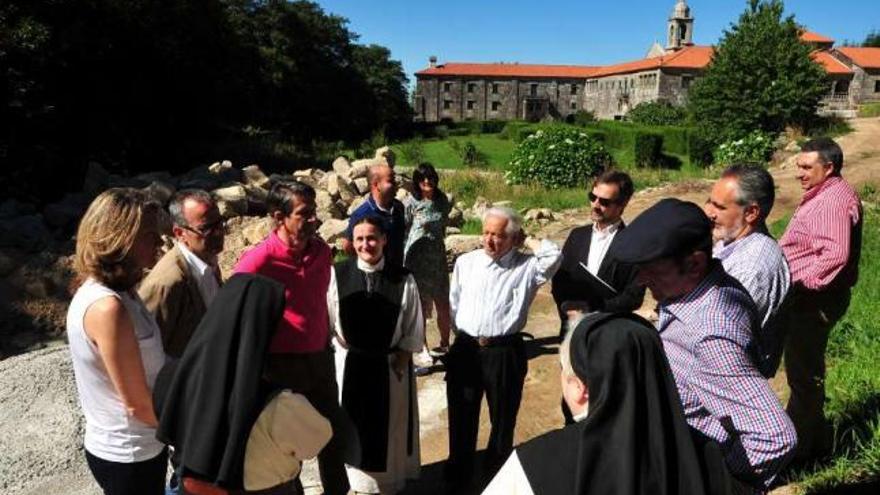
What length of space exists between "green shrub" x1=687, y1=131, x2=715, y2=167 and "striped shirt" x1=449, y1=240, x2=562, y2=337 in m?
27.2

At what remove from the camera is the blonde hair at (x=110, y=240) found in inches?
92.0

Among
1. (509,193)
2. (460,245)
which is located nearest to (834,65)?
(509,193)

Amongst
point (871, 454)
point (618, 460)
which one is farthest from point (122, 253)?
point (871, 454)

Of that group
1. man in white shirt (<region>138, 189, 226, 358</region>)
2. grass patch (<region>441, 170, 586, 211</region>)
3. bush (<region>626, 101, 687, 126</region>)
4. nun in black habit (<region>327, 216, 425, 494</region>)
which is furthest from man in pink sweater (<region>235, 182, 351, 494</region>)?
bush (<region>626, 101, 687, 126</region>)

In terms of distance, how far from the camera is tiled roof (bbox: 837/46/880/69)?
51.3 metres

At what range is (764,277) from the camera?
269 centimetres

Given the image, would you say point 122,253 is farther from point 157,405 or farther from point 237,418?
point 237,418

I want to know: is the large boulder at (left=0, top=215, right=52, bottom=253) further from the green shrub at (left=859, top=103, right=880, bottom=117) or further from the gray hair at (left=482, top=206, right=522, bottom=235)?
the green shrub at (left=859, top=103, right=880, bottom=117)

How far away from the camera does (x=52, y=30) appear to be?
1428 centimetres

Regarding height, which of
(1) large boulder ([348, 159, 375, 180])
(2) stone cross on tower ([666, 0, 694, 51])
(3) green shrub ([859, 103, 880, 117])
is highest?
(2) stone cross on tower ([666, 0, 694, 51])

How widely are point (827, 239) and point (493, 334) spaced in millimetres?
1918

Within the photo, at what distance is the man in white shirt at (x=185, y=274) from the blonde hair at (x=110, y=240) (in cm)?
→ 50

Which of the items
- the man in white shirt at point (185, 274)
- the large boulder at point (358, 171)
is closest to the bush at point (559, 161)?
the large boulder at point (358, 171)

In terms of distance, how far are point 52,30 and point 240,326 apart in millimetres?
15462
